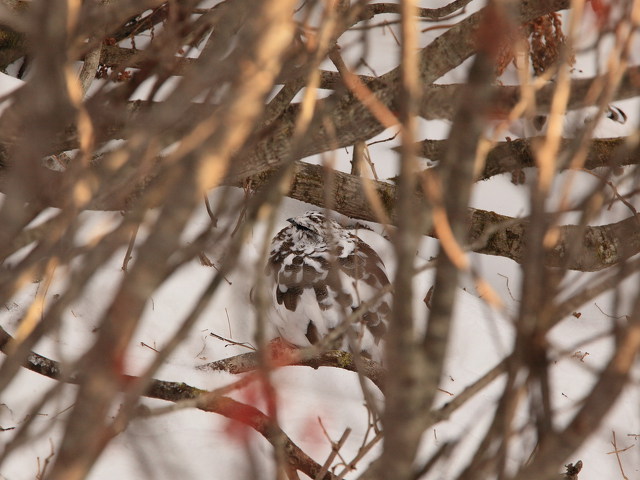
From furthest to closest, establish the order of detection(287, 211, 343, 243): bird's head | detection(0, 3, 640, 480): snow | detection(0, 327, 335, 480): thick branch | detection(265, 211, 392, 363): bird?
detection(287, 211, 343, 243): bird's head, detection(265, 211, 392, 363): bird, detection(0, 3, 640, 480): snow, detection(0, 327, 335, 480): thick branch

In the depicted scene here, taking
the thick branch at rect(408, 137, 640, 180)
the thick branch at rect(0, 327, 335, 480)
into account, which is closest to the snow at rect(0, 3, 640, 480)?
the thick branch at rect(0, 327, 335, 480)

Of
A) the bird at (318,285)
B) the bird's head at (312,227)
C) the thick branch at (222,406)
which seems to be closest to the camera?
the thick branch at (222,406)

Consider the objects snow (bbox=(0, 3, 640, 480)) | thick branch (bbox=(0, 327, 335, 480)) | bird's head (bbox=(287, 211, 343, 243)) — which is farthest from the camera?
bird's head (bbox=(287, 211, 343, 243))

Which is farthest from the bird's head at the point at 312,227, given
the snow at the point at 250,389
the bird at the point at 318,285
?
the snow at the point at 250,389

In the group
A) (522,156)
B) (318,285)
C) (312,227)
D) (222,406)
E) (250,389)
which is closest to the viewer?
(250,389)

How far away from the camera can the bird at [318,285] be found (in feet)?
8.59

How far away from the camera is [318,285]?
268cm

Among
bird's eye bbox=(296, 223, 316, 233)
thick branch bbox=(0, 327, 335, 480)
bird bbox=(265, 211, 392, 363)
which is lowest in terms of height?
thick branch bbox=(0, 327, 335, 480)

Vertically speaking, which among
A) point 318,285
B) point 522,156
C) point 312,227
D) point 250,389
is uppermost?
point 522,156

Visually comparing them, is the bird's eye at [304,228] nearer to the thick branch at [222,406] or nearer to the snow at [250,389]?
the snow at [250,389]

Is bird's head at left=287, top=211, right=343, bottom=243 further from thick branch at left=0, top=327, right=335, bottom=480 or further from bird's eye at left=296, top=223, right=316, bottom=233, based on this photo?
thick branch at left=0, top=327, right=335, bottom=480

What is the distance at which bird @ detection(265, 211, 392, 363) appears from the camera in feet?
8.59

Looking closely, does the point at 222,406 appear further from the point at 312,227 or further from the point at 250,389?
the point at 312,227

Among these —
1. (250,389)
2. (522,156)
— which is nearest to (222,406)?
(250,389)
